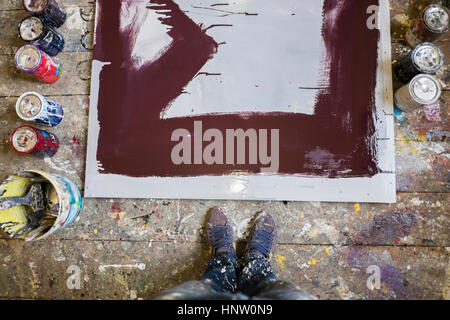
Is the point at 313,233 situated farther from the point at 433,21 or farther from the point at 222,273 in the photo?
the point at 433,21

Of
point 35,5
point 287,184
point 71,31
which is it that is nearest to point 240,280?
point 287,184

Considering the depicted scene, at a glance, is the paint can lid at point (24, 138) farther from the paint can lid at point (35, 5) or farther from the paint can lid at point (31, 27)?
the paint can lid at point (35, 5)

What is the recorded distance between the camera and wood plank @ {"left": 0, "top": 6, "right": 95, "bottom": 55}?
59.7 inches

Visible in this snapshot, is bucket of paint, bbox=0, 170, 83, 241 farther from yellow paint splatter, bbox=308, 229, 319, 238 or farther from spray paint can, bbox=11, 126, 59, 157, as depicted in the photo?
yellow paint splatter, bbox=308, 229, 319, 238

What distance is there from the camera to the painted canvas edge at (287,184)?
1370 mm

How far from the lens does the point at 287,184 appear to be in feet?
4.52

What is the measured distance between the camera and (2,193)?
1.26 metres

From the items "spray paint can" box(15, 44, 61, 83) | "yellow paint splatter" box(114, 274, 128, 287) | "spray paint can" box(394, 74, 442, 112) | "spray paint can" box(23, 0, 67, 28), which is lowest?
"yellow paint splatter" box(114, 274, 128, 287)

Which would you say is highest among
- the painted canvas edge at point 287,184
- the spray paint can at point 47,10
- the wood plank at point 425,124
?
the spray paint can at point 47,10

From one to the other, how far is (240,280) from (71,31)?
1536 mm

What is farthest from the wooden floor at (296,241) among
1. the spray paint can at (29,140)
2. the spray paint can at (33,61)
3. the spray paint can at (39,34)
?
the spray paint can at (39,34)

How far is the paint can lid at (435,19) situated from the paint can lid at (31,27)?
73.1 inches

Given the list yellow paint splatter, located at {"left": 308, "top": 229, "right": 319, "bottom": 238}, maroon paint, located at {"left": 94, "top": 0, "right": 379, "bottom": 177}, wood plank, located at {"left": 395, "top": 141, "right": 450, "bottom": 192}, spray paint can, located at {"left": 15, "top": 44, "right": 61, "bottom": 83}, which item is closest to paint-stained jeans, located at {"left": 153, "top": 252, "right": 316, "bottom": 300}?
yellow paint splatter, located at {"left": 308, "top": 229, "right": 319, "bottom": 238}
